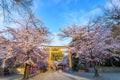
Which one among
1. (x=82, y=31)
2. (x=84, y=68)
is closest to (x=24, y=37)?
(x=82, y=31)

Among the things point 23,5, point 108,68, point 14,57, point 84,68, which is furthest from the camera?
point 84,68

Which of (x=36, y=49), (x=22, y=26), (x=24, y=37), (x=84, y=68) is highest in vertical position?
(x=22, y=26)

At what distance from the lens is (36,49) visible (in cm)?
1933

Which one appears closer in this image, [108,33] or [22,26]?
[22,26]

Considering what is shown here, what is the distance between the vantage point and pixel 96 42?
21766mm

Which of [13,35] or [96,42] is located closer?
[13,35]

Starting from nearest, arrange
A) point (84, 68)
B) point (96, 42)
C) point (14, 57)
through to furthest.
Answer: point (14, 57)
point (96, 42)
point (84, 68)

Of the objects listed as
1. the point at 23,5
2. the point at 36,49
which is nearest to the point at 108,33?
the point at 36,49

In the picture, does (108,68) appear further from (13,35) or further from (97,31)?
(13,35)

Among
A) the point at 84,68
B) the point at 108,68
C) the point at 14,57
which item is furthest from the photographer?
the point at 84,68

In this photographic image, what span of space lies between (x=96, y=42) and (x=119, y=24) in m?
5.97

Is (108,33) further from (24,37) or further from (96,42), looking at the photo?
(24,37)

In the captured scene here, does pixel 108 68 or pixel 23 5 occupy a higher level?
pixel 23 5

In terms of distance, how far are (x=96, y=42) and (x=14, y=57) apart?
9.48 m
